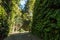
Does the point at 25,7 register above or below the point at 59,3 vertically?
above

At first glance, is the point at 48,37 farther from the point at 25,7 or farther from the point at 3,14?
the point at 25,7

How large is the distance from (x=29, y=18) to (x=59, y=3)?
50.5 feet

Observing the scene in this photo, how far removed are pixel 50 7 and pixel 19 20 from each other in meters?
14.3

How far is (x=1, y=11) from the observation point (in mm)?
10852

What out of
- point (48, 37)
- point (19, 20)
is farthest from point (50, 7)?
point (19, 20)

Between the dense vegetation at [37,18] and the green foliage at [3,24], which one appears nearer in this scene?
the dense vegetation at [37,18]

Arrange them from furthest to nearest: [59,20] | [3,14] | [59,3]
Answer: [3,14]
[59,3]
[59,20]

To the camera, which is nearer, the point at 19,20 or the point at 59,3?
the point at 59,3

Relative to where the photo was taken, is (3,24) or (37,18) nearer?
(37,18)

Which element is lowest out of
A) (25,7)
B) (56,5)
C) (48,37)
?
(48,37)

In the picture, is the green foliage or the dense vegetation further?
the green foliage

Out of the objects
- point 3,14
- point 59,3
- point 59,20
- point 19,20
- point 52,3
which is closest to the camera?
point 59,20

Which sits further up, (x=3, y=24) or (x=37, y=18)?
(x=37, y=18)

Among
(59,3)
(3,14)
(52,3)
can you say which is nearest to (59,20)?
(59,3)
